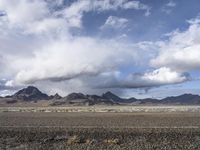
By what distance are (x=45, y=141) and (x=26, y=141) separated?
6.53ft

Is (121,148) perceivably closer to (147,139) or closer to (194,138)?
(147,139)

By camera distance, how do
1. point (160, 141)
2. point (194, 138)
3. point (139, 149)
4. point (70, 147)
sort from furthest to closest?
1. point (194, 138)
2. point (160, 141)
3. point (70, 147)
4. point (139, 149)

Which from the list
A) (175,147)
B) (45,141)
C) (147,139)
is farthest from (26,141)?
(175,147)

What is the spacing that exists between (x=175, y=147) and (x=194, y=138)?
6058 mm

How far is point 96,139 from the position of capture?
108ft

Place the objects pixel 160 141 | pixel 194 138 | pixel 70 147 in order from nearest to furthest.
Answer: pixel 70 147 < pixel 160 141 < pixel 194 138

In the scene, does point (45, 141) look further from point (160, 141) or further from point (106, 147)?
point (160, 141)

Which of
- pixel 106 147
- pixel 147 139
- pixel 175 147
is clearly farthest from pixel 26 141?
pixel 175 147

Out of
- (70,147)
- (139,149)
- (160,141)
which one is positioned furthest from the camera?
(160,141)

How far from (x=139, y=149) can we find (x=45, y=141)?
9.91 metres

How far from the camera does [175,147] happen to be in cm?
2748

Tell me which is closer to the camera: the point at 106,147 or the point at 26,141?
the point at 106,147

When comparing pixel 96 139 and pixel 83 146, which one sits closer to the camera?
pixel 83 146

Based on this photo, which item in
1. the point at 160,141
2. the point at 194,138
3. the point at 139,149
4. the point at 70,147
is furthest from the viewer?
the point at 194,138
